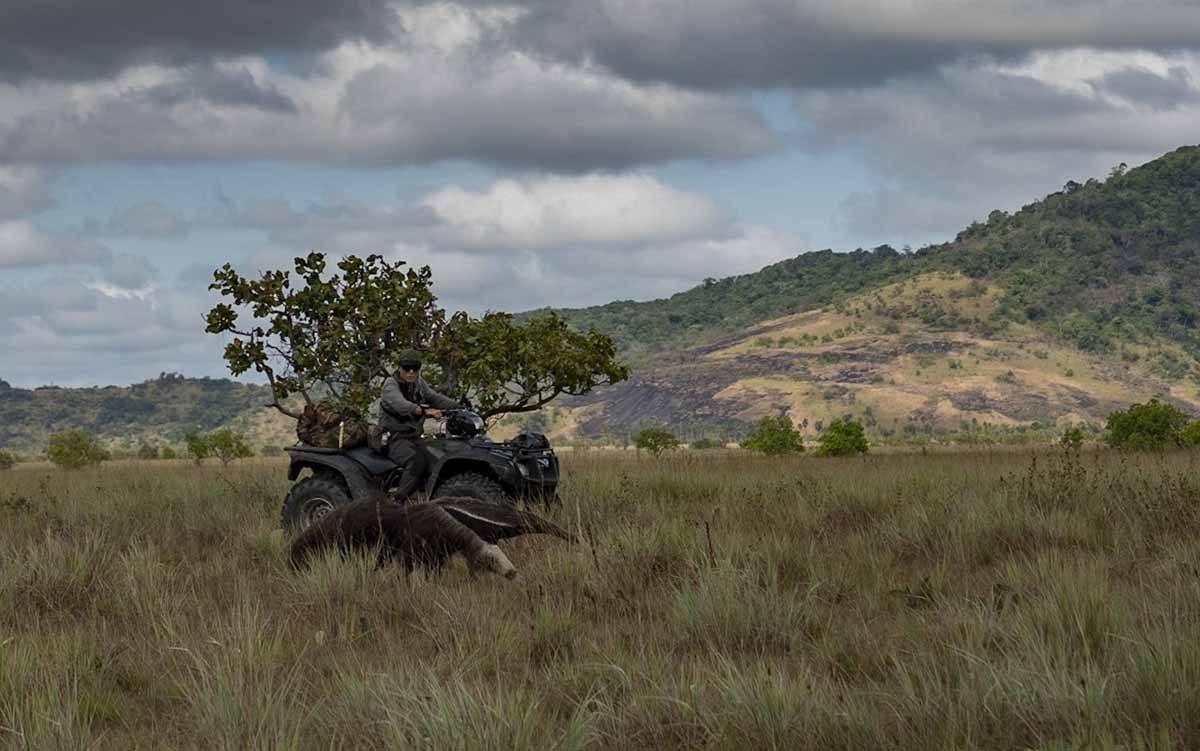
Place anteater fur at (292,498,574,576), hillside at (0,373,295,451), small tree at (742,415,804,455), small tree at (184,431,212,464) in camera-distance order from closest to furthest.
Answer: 1. anteater fur at (292,498,574,576)
2. small tree at (742,415,804,455)
3. small tree at (184,431,212,464)
4. hillside at (0,373,295,451)

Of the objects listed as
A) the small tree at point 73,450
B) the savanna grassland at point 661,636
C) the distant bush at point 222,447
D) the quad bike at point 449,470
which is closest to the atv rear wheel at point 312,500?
the quad bike at point 449,470

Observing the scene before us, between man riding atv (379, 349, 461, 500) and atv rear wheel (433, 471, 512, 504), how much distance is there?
31cm

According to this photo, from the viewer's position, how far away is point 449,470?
12.5 metres

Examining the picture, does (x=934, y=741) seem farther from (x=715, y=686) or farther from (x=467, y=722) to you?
(x=467, y=722)

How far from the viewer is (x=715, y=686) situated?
18.5 ft

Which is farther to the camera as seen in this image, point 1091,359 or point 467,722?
point 1091,359

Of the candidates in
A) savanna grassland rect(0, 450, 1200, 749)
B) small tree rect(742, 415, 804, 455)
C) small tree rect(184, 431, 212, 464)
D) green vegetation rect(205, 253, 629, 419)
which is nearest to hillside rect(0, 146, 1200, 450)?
small tree rect(184, 431, 212, 464)

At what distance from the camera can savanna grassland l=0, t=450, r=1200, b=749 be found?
510cm

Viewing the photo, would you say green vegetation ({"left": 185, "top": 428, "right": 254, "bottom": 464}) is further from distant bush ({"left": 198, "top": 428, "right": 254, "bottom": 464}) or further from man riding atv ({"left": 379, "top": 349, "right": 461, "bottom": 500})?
man riding atv ({"left": 379, "top": 349, "right": 461, "bottom": 500})

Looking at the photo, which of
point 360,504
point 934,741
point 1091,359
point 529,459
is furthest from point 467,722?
point 1091,359

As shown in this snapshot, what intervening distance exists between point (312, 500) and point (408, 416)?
1344mm

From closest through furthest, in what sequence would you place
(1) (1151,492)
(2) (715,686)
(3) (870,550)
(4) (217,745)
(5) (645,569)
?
(4) (217,745) → (2) (715,686) → (5) (645,569) → (3) (870,550) → (1) (1151,492)

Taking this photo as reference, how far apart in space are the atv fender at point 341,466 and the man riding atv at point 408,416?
1.16 feet

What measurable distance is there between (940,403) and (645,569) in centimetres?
15010
